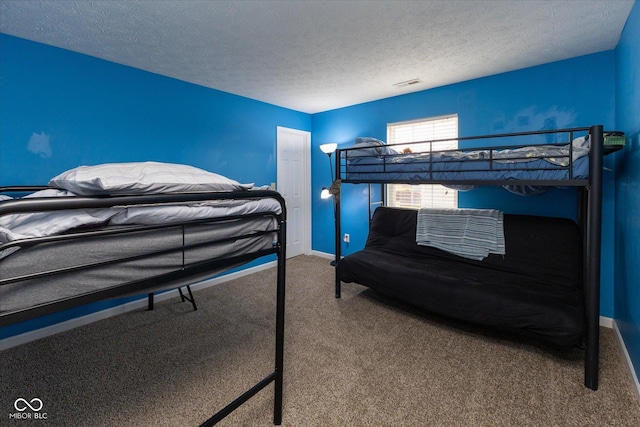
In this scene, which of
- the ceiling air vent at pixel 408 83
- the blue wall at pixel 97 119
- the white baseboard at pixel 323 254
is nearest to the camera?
the blue wall at pixel 97 119

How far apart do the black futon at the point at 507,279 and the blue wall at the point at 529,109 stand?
28 centimetres

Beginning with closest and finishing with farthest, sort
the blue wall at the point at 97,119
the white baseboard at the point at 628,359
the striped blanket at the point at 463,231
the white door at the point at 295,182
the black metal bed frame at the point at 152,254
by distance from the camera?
1. the black metal bed frame at the point at 152,254
2. the white baseboard at the point at 628,359
3. the blue wall at the point at 97,119
4. the striped blanket at the point at 463,231
5. the white door at the point at 295,182

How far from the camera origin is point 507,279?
93.8 inches

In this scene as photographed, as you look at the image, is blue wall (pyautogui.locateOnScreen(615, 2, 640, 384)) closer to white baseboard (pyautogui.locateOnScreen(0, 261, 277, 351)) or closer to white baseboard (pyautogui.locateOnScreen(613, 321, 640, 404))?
white baseboard (pyautogui.locateOnScreen(613, 321, 640, 404))

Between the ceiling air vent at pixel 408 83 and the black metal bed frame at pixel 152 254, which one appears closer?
the black metal bed frame at pixel 152 254

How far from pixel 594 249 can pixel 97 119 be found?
3.82 metres

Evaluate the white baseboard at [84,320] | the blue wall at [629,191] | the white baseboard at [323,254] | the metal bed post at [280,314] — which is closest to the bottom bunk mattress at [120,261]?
the metal bed post at [280,314]

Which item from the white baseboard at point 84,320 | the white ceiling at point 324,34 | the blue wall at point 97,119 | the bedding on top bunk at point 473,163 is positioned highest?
the white ceiling at point 324,34

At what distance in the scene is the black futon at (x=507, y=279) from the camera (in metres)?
1.95

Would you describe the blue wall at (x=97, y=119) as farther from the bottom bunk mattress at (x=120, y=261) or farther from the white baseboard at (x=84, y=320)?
the bottom bunk mattress at (x=120, y=261)

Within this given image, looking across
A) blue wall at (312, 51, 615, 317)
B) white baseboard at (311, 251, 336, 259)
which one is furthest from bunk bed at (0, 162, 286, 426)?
white baseboard at (311, 251, 336, 259)

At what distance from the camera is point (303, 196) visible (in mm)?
4703

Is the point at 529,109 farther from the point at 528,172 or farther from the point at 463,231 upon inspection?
the point at 463,231

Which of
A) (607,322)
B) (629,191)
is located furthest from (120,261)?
(607,322)
